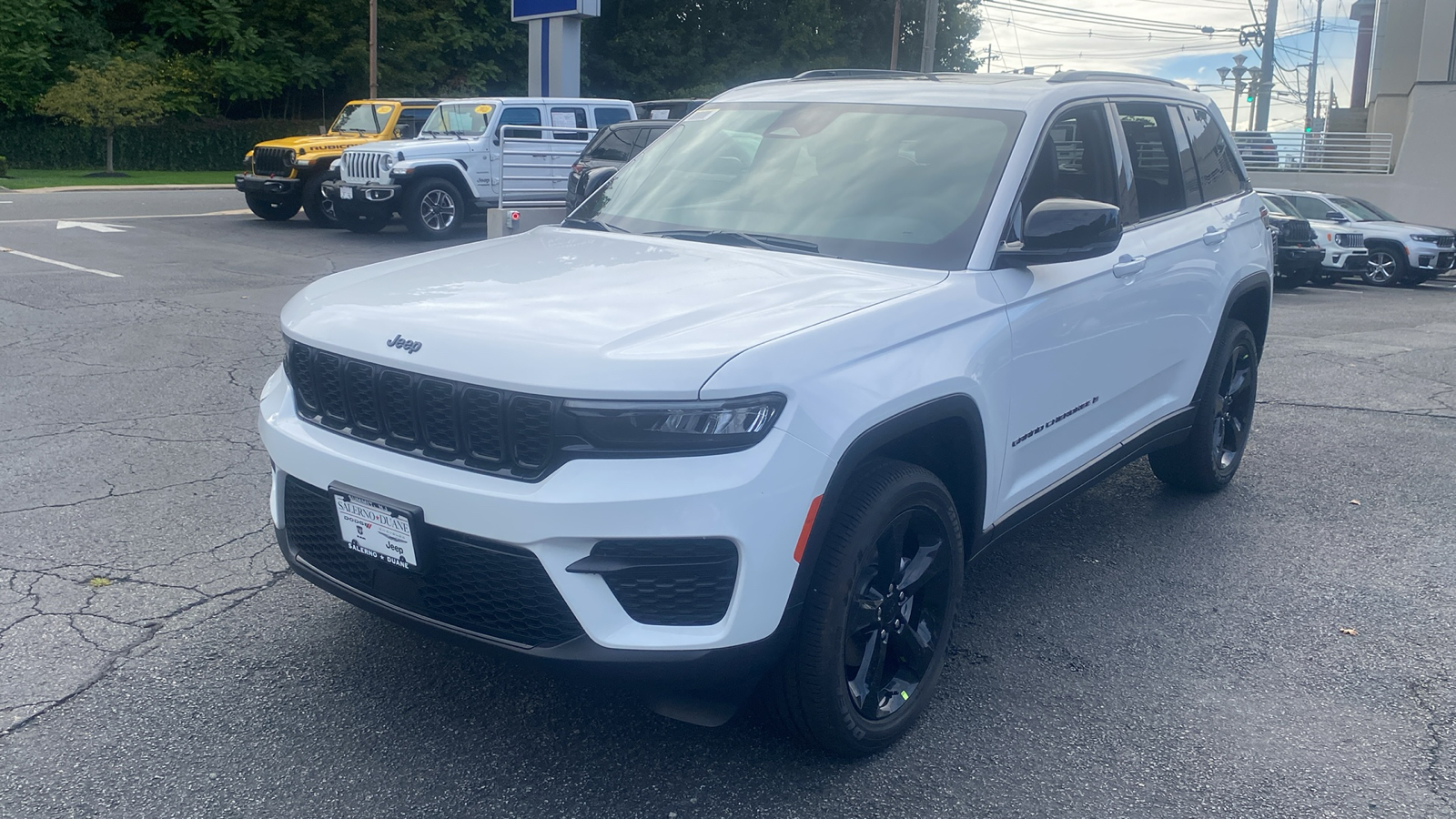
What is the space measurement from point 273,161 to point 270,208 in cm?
108

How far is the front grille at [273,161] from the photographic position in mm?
18859

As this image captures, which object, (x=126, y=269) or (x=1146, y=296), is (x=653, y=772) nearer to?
(x=1146, y=296)

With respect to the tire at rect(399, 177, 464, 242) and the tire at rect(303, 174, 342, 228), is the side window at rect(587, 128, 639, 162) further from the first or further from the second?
the tire at rect(303, 174, 342, 228)

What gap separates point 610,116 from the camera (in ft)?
60.1

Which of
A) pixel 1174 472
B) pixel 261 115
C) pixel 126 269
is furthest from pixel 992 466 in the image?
pixel 261 115

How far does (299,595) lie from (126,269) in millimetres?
10201

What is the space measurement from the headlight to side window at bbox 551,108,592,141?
15296mm

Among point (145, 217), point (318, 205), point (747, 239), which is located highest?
point (747, 239)

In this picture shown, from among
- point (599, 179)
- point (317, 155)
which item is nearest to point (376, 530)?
point (599, 179)

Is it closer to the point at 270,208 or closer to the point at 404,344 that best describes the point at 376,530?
the point at 404,344

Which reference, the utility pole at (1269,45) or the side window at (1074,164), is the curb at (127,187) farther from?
the utility pole at (1269,45)

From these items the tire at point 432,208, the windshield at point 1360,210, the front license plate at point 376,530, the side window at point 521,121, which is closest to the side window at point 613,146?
the side window at point 521,121

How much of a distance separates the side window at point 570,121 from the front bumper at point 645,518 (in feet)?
50.1

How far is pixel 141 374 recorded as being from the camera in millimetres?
7746
